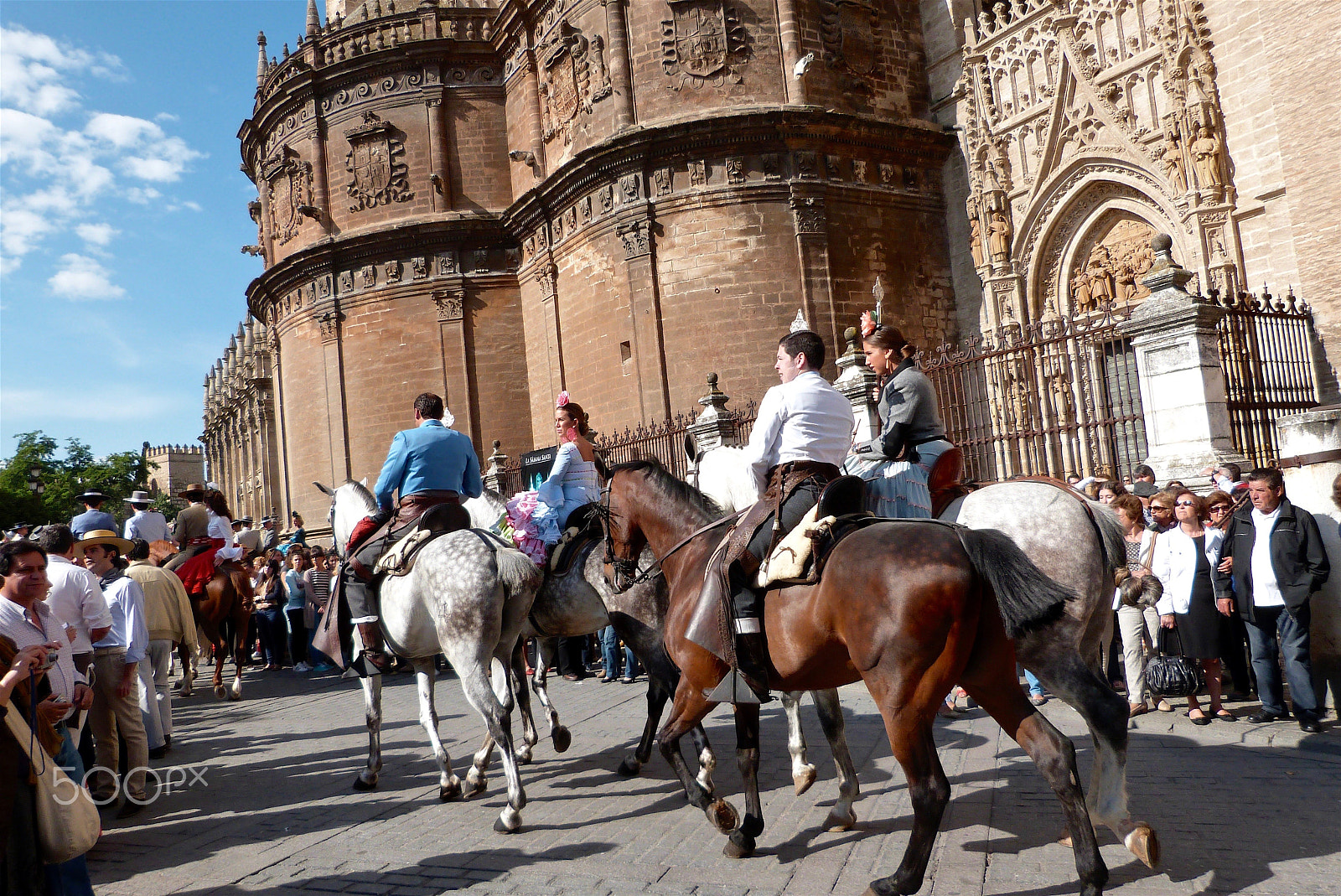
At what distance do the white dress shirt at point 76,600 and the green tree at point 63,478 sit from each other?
52.2 metres

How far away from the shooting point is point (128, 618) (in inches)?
282

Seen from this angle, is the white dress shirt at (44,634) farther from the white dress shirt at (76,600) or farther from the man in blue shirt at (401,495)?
the man in blue shirt at (401,495)

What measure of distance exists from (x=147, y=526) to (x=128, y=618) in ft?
20.3

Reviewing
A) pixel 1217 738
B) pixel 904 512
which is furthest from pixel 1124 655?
pixel 904 512

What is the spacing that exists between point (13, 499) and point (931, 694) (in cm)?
5857

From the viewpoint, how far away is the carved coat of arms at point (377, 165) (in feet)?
84.2

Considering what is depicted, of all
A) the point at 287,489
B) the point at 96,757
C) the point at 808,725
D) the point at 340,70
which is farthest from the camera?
the point at 287,489

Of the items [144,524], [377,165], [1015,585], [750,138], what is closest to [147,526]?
[144,524]

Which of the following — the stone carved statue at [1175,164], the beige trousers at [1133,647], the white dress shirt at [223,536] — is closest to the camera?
the beige trousers at [1133,647]

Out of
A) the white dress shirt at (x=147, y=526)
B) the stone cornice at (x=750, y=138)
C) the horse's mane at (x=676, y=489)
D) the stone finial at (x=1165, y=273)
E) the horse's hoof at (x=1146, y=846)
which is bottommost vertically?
the horse's hoof at (x=1146, y=846)

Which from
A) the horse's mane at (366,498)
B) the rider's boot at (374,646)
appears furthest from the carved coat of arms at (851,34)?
the rider's boot at (374,646)

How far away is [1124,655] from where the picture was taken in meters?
8.12

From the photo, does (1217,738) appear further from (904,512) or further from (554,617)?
(554,617)

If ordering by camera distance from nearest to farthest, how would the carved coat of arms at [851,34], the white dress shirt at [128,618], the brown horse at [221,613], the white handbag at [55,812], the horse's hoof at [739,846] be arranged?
the white handbag at [55,812], the horse's hoof at [739,846], the white dress shirt at [128,618], the brown horse at [221,613], the carved coat of arms at [851,34]
